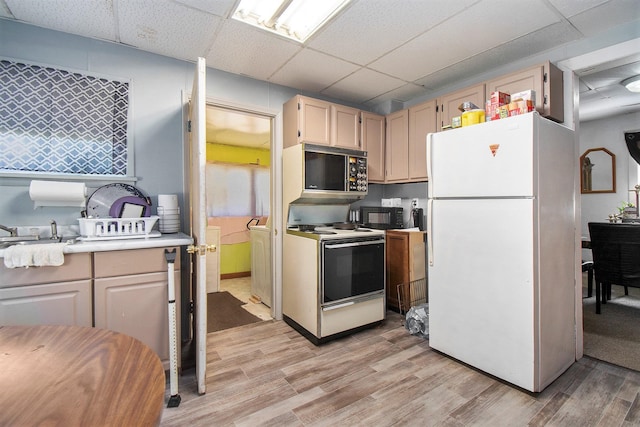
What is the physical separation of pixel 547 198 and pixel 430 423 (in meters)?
1.50

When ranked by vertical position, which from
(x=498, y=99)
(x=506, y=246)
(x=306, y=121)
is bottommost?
(x=506, y=246)

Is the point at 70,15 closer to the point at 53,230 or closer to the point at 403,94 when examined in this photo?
the point at 53,230

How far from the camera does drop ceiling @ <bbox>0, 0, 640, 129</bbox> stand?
189cm

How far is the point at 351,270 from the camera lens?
265 centimetres

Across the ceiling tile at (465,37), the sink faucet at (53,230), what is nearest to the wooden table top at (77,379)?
the sink faucet at (53,230)

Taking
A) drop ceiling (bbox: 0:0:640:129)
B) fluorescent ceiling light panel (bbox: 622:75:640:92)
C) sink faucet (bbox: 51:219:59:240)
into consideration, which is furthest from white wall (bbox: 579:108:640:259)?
sink faucet (bbox: 51:219:59:240)

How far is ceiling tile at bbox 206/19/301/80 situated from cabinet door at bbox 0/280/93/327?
1894mm

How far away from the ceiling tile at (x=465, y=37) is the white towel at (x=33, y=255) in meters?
2.66

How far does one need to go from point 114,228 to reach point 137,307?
0.54 meters

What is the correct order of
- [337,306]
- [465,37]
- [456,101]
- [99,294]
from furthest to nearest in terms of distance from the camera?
[456,101] → [337,306] → [465,37] → [99,294]

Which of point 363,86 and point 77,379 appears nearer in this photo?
point 77,379

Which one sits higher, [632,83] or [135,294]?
[632,83]

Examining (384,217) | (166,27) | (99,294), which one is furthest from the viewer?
(384,217)

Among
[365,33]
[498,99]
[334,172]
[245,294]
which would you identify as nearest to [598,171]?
[498,99]
